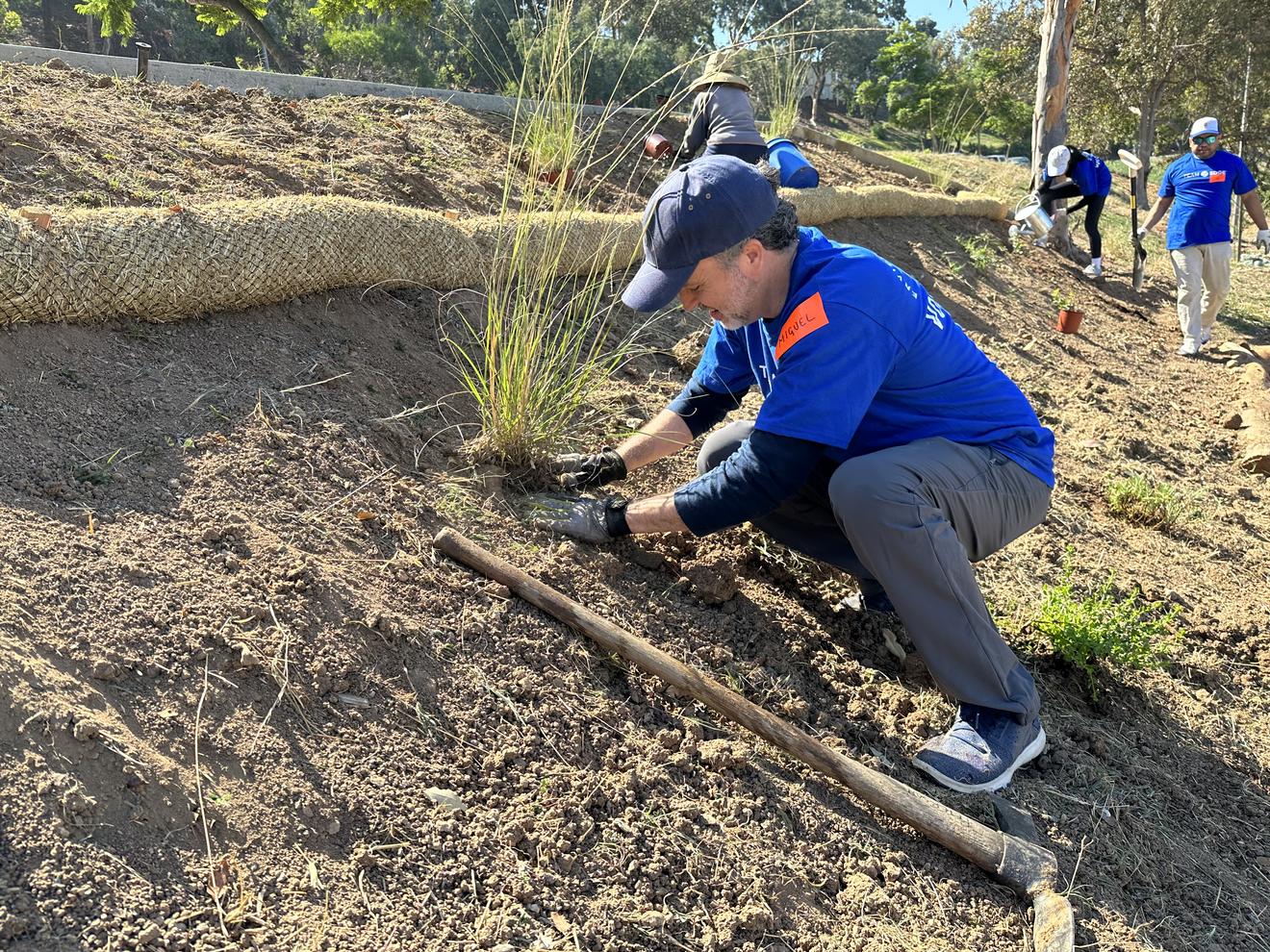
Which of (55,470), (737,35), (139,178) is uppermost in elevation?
(737,35)

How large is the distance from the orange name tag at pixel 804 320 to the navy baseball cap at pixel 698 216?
201 millimetres

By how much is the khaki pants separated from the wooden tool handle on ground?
20.8 ft

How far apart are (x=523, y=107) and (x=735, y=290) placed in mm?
4449

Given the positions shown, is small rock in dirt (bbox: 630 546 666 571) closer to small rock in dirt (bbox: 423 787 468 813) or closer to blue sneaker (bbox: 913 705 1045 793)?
blue sneaker (bbox: 913 705 1045 793)

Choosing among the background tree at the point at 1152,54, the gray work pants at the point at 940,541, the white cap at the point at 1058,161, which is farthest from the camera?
the background tree at the point at 1152,54

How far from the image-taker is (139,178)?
3365 mm

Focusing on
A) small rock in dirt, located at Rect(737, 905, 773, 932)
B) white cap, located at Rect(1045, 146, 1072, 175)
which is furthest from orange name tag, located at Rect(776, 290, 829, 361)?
white cap, located at Rect(1045, 146, 1072, 175)

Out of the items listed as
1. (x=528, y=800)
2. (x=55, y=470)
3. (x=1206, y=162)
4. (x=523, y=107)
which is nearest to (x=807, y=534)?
(x=528, y=800)

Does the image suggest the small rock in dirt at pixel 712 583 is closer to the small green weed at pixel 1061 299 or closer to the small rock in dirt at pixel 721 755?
the small rock in dirt at pixel 721 755

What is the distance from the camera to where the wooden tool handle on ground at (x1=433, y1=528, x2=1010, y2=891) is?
204cm

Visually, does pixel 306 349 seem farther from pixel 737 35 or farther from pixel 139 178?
pixel 737 35

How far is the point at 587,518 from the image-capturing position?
2623 mm

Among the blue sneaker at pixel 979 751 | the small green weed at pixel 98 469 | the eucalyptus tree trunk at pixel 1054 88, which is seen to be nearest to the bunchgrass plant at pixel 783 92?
the eucalyptus tree trunk at pixel 1054 88

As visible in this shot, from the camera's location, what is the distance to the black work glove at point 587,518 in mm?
2580
